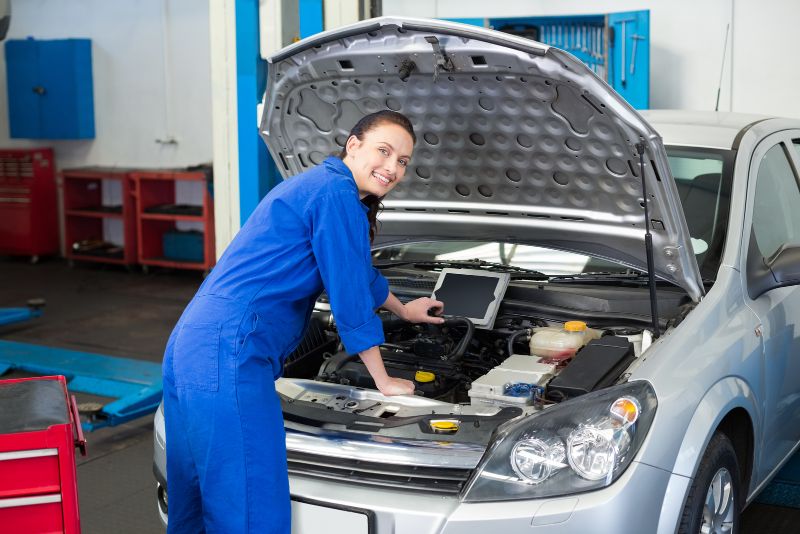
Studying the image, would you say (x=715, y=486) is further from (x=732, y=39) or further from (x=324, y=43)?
(x=732, y=39)

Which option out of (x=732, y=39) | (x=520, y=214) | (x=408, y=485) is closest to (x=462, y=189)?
(x=520, y=214)

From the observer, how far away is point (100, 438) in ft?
13.9

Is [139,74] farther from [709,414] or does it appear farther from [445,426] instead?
[709,414]

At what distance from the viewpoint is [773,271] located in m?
2.54

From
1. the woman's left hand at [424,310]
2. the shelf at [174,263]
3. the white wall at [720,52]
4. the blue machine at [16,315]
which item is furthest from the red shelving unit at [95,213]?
the woman's left hand at [424,310]

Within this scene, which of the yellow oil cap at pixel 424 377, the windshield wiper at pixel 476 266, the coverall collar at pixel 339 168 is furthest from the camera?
the windshield wiper at pixel 476 266

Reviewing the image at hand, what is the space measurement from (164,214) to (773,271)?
21.3 ft

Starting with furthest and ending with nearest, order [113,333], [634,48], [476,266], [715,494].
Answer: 1. [113,333]
2. [634,48]
3. [476,266]
4. [715,494]

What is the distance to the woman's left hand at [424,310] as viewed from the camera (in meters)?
2.68

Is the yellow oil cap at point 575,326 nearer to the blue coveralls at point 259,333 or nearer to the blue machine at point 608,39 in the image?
the blue coveralls at point 259,333

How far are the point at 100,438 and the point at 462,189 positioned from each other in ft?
7.33

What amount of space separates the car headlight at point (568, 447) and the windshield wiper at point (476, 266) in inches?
37.8

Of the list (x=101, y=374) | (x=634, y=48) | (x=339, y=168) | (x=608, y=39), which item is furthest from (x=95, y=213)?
(x=339, y=168)

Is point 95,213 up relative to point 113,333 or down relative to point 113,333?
up
